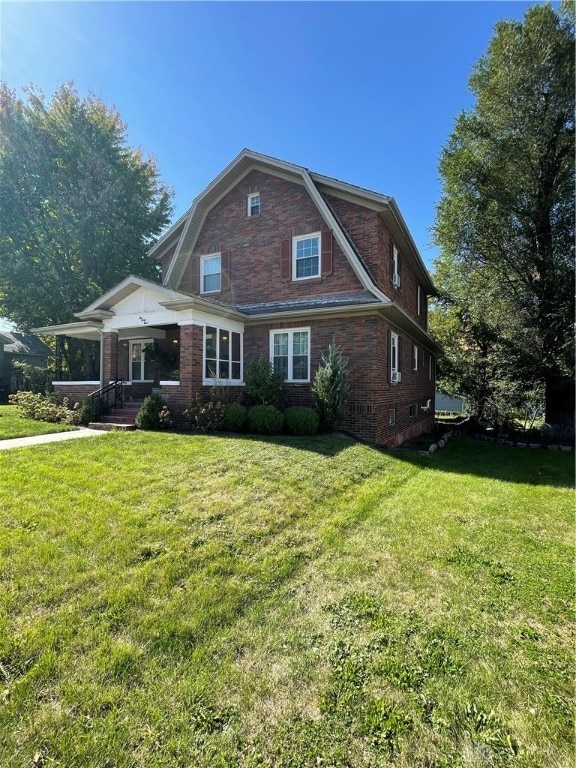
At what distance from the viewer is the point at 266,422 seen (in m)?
9.31

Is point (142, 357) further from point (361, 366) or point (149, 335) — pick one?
point (361, 366)

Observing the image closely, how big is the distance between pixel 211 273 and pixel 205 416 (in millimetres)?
6497

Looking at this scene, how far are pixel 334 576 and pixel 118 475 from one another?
3689 mm

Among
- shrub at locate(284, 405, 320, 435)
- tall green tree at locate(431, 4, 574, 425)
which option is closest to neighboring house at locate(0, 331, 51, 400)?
shrub at locate(284, 405, 320, 435)

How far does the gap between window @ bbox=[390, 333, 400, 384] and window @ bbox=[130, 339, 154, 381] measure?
9.50 meters

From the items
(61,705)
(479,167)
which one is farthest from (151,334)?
(479,167)

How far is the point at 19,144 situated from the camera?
1895cm

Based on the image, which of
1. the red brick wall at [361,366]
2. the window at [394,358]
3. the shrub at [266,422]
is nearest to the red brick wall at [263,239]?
the red brick wall at [361,366]

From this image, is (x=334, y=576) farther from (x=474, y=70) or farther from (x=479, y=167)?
(x=474, y=70)

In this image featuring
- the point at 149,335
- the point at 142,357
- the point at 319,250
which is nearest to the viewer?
the point at 319,250

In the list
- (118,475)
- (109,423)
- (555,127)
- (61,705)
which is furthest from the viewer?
(555,127)

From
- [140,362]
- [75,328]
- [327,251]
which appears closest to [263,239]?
[327,251]

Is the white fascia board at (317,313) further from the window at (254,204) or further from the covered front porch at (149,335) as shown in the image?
the window at (254,204)

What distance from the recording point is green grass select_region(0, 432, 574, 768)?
1953mm
